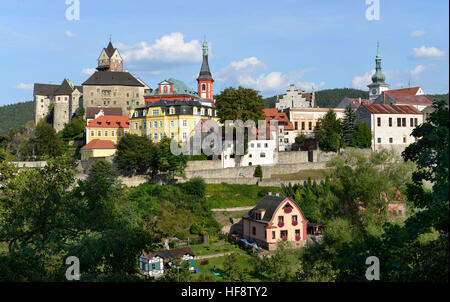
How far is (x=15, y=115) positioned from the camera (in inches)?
6245

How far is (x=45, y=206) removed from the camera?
14.8m

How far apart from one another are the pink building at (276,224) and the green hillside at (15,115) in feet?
381

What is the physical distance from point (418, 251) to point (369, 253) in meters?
1.09

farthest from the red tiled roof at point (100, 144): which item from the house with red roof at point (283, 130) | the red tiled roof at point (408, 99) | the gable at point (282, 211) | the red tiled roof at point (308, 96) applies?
the red tiled roof at point (408, 99)

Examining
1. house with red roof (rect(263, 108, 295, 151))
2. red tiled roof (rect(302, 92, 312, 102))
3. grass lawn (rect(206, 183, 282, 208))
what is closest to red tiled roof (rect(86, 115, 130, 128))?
Answer: house with red roof (rect(263, 108, 295, 151))

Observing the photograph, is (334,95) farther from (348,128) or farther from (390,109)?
(348,128)

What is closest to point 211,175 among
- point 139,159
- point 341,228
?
point 139,159

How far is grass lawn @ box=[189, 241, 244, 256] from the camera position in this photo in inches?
1510

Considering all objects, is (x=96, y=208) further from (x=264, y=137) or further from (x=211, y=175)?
(x=264, y=137)

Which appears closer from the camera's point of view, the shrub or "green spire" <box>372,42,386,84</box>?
the shrub

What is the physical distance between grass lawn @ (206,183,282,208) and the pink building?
183 inches

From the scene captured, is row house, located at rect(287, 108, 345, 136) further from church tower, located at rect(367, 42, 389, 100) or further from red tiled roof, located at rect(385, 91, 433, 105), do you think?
church tower, located at rect(367, 42, 389, 100)

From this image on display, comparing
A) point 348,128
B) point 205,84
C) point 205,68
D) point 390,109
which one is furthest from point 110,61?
point 390,109

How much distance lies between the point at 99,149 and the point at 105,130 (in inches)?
273
